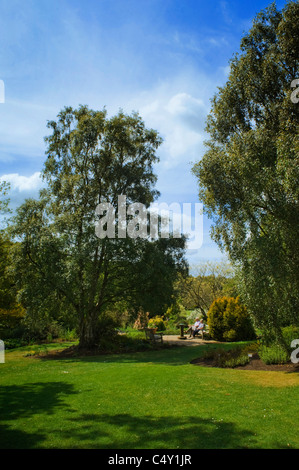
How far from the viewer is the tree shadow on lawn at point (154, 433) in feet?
14.5

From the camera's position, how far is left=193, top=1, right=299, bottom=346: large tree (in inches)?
382

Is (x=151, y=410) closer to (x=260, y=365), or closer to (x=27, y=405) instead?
(x=27, y=405)

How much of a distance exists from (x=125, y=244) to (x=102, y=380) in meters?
8.63

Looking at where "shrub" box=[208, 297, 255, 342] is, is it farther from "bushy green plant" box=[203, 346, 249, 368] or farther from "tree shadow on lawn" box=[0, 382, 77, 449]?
"tree shadow on lawn" box=[0, 382, 77, 449]

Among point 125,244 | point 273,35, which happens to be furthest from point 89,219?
point 273,35

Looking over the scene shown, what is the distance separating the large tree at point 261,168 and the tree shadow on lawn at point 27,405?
627 cm

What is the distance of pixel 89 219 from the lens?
17266 mm

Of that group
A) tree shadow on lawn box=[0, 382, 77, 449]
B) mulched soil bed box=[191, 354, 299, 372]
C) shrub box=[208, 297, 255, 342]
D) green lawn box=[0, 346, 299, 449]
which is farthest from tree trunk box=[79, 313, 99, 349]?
tree shadow on lawn box=[0, 382, 77, 449]

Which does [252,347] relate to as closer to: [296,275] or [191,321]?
[296,275]

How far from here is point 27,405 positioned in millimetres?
6438

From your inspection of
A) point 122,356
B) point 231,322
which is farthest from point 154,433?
point 231,322

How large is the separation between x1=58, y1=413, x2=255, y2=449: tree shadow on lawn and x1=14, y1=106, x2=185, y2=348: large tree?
35.1ft

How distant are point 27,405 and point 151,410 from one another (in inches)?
105

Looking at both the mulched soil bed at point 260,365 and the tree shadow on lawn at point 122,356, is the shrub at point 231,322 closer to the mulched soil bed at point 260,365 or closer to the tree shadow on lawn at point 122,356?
the tree shadow on lawn at point 122,356
